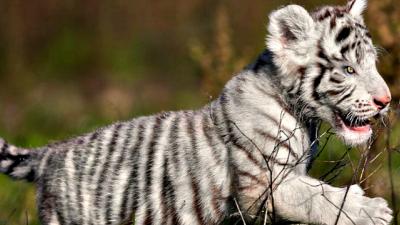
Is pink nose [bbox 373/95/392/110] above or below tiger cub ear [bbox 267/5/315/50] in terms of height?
below

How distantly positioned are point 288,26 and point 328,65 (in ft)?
0.85

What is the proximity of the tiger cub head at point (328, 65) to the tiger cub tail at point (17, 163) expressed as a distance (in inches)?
55.4

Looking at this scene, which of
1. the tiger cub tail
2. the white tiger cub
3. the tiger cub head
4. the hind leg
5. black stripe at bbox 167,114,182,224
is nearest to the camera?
the white tiger cub

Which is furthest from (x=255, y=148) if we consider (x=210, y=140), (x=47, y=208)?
(x=47, y=208)

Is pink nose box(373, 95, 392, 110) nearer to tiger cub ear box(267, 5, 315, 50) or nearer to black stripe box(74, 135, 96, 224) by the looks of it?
tiger cub ear box(267, 5, 315, 50)

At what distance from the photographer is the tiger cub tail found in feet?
17.7

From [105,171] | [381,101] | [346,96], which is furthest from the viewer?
[105,171]

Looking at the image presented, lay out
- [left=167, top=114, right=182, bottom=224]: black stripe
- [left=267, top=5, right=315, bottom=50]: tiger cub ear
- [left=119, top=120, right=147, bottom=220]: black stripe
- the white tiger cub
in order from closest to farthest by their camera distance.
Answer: the white tiger cub < [left=267, top=5, right=315, bottom=50]: tiger cub ear < [left=167, top=114, right=182, bottom=224]: black stripe < [left=119, top=120, right=147, bottom=220]: black stripe

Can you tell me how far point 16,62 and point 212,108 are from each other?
911cm

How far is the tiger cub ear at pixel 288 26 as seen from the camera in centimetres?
483

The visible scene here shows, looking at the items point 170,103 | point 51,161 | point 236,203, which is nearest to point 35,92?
point 170,103

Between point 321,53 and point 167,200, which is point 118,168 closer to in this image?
point 167,200

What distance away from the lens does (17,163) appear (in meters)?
5.41

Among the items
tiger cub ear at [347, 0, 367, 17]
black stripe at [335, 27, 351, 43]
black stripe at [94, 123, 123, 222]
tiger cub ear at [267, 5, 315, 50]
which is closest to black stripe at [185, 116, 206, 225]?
black stripe at [94, 123, 123, 222]
